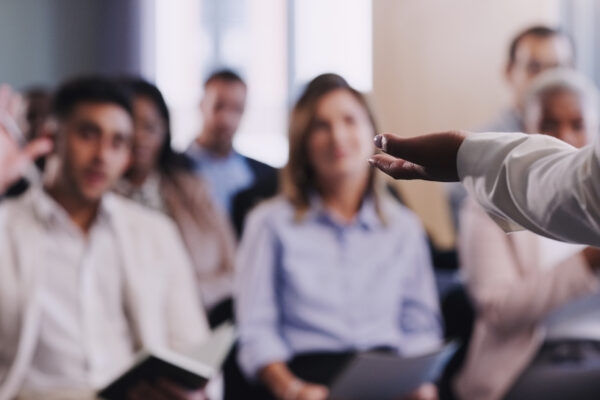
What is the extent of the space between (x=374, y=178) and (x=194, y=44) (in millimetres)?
3236

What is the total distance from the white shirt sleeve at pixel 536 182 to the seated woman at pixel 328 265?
1.30 meters

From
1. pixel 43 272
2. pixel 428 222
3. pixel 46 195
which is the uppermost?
pixel 46 195

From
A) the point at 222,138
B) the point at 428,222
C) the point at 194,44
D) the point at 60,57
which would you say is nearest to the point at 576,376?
the point at 222,138

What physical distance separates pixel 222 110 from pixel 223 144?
0.13m

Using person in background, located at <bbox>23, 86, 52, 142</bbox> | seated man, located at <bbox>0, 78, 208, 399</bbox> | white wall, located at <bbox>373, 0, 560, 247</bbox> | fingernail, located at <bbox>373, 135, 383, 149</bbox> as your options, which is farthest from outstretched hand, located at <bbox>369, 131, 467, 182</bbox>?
white wall, located at <bbox>373, 0, 560, 247</bbox>

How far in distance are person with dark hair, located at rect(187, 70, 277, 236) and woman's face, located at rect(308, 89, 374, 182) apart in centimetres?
100

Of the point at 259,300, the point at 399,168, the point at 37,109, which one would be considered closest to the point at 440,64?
the point at 37,109

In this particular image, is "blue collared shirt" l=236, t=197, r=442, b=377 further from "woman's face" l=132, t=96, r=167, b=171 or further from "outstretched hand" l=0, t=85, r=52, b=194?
"woman's face" l=132, t=96, r=167, b=171

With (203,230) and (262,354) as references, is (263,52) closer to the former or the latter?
(203,230)

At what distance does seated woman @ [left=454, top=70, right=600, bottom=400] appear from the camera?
1.91m

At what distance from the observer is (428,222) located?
434 centimetres

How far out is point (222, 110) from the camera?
325 centimetres

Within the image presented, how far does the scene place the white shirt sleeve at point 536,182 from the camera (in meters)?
0.57

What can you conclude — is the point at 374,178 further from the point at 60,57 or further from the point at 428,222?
the point at 60,57
